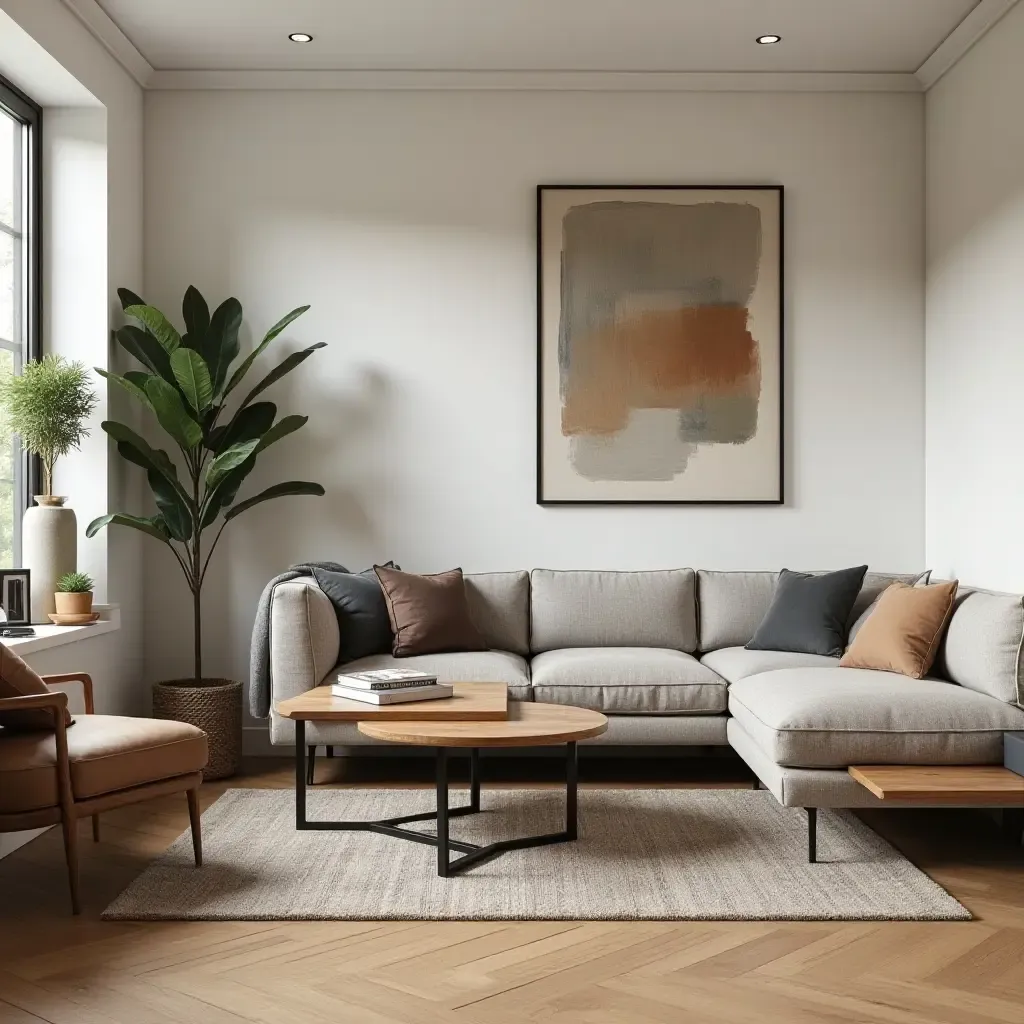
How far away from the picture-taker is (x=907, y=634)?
392 centimetres

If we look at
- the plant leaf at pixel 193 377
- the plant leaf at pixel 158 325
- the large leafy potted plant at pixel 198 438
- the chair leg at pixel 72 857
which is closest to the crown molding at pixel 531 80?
the large leafy potted plant at pixel 198 438

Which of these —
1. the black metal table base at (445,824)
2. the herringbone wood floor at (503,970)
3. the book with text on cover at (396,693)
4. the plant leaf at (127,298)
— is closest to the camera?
the herringbone wood floor at (503,970)

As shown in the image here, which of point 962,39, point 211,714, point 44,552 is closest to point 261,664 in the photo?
point 211,714

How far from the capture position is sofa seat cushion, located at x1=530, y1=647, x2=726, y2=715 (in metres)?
4.20

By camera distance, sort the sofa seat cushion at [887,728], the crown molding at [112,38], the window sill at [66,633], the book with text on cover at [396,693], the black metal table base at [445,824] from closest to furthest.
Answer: the black metal table base at [445,824], the sofa seat cushion at [887,728], the book with text on cover at [396,693], the window sill at [66,633], the crown molding at [112,38]

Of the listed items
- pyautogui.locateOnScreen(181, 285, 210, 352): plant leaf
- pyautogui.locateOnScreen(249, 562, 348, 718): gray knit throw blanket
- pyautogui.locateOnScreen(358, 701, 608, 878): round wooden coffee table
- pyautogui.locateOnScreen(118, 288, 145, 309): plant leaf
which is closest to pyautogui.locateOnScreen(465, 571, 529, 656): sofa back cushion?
pyautogui.locateOnScreen(249, 562, 348, 718): gray knit throw blanket

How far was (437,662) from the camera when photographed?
4.35 metres

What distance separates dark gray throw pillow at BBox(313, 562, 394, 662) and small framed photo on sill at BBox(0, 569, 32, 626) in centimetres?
113

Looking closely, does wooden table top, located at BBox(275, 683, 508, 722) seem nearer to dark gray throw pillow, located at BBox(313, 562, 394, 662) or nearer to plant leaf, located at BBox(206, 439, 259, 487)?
dark gray throw pillow, located at BBox(313, 562, 394, 662)

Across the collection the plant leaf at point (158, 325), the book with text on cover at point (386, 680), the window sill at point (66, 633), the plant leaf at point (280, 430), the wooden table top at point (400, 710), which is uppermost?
the plant leaf at point (158, 325)

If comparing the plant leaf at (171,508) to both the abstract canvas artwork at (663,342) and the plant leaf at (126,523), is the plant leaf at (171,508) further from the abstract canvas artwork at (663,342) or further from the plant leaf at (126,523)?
the abstract canvas artwork at (663,342)

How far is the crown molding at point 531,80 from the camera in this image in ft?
16.5

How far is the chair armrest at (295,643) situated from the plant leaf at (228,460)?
1.86ft

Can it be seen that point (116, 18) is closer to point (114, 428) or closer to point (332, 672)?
point (114, 428)
